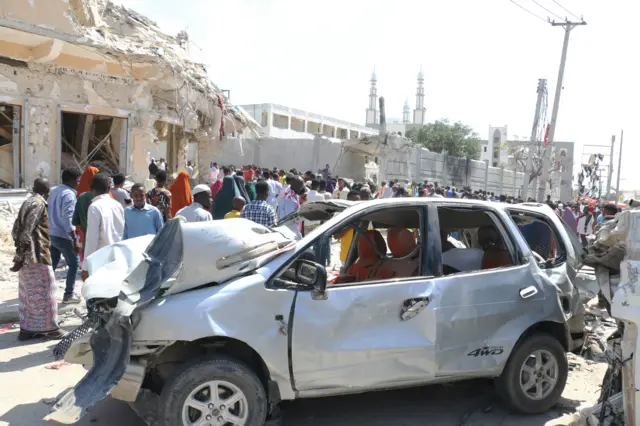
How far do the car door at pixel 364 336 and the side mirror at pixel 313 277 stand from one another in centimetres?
5

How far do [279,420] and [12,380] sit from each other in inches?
99.8

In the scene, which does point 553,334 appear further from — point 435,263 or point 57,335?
point 57,335

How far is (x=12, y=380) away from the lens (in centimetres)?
491

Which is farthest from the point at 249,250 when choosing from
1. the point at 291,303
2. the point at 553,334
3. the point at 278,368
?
the point at 553,334

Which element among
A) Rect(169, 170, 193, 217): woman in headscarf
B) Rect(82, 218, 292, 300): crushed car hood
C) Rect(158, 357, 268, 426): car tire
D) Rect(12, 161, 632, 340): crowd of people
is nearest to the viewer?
Rect(158, 357, 268, 426): car tire

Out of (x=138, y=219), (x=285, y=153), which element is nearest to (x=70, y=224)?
(x=138, y=219)

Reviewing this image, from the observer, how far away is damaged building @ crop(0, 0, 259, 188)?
11.0 meters

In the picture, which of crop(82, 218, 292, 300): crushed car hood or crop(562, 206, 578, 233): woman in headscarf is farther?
crop(562, 206, 578, 233): woman in headscarf

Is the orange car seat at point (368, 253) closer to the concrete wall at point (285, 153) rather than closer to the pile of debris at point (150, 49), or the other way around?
the pile of debris at point (150, 49)

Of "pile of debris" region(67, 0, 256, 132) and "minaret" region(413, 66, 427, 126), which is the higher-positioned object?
"minaret" region(413, 66, 427, 126)

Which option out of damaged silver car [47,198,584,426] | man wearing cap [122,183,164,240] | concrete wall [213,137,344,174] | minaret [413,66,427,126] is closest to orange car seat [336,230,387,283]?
damaged silver car [47,198,584,426]

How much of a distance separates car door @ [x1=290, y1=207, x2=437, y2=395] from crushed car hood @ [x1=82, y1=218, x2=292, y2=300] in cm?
50

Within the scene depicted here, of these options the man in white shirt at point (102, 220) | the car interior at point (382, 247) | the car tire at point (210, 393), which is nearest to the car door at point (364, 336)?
the car tire at point (210, 393)

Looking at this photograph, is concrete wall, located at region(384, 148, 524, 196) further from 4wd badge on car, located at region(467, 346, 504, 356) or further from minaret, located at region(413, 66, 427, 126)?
minaret, located at region(413, 66, 427, 126)
